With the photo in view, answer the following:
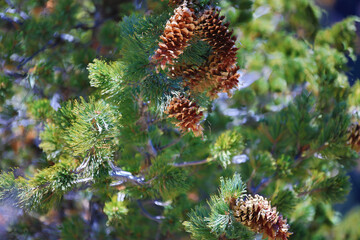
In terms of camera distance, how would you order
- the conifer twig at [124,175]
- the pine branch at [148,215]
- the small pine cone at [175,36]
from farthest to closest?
the pine branch at [148,215], the conifer twig at [124,175], the small pine cone at [175,36]

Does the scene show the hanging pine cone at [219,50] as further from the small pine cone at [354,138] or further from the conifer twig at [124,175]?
the small pine cone at [354,138]

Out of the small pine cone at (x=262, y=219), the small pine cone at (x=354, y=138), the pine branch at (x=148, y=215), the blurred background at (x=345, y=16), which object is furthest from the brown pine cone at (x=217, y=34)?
the blurred background at (x=345, y=16)

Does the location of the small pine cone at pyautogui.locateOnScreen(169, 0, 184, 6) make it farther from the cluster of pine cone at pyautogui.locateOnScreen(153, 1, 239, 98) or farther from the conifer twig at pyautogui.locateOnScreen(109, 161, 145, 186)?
the conifer twig at pyautogui.locateOnScreen(109, 161, 145, 186)

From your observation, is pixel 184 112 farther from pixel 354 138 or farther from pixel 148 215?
pixel 148 215

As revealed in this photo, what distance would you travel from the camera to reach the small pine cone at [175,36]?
1.26 feet

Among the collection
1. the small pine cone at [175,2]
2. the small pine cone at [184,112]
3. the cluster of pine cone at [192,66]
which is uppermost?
the small pine cone at [175,2]

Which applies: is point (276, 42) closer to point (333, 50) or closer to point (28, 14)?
point (333, 50)

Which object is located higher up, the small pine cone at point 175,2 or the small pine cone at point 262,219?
the small pine cone at point 175,2

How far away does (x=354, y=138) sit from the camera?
627 millimetres

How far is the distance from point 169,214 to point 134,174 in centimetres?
28

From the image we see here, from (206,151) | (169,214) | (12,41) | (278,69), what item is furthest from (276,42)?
(12,41)

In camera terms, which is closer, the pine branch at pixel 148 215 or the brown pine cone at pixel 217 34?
the brown pine cone at pixel 217 34

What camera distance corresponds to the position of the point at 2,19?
96cm

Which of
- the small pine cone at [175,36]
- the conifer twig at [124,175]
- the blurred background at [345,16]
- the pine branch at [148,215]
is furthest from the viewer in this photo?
the blurred background at [345,16]
